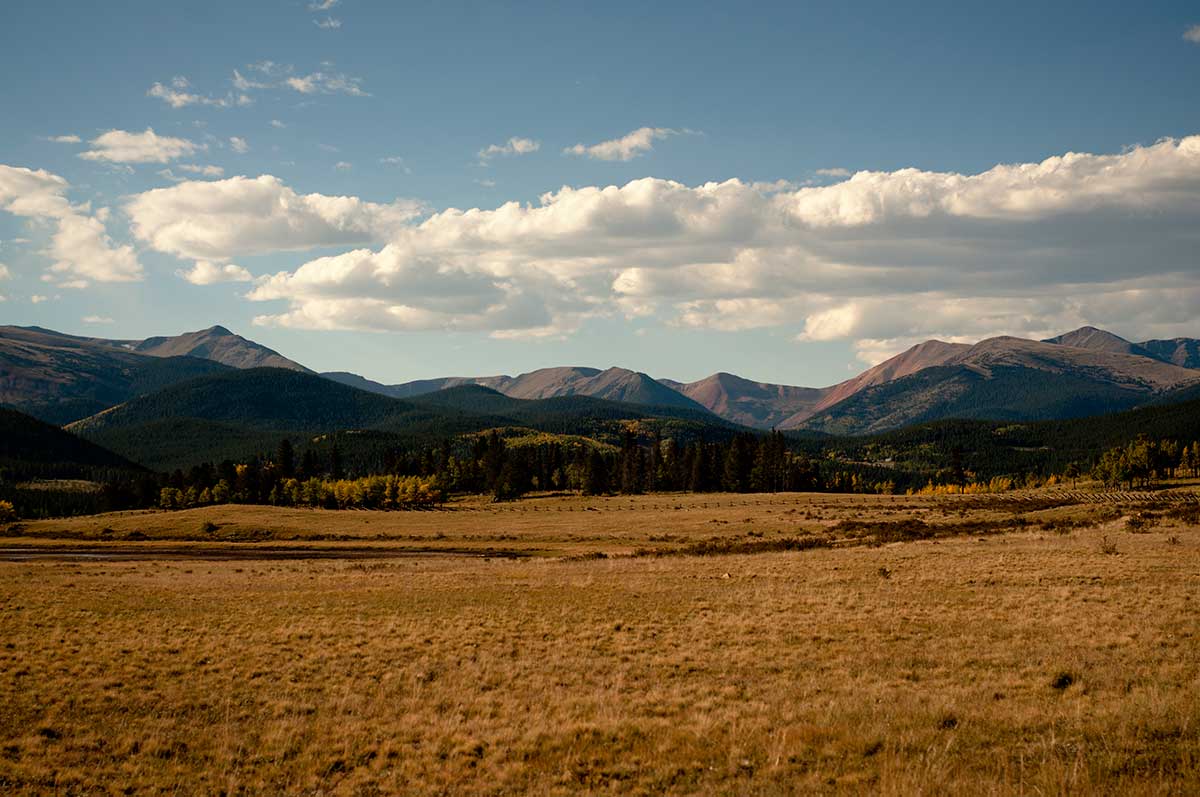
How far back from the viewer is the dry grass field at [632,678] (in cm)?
1231

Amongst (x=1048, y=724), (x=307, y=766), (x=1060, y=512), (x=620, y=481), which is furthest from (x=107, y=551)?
(x=620, y=481)

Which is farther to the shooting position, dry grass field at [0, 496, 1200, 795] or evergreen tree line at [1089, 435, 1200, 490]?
evergreen tree line at [1089, 435, 1200, 490]

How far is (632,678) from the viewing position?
18.8m

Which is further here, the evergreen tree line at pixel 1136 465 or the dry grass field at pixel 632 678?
the evergreen tree line at pixel 1136 465

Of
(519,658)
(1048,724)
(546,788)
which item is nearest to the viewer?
(546,788)

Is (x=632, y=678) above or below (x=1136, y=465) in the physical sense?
below

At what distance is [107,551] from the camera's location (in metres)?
70.5

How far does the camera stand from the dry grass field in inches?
485

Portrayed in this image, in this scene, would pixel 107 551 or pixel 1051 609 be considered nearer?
pixel 1051 609

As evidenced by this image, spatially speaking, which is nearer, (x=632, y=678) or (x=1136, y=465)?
(x=632, y=678)

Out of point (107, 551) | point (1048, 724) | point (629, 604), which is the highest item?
point (1048, 724)

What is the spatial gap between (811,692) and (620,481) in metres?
160

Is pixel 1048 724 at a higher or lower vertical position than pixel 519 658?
higher

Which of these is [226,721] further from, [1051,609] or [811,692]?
[1051,609]
